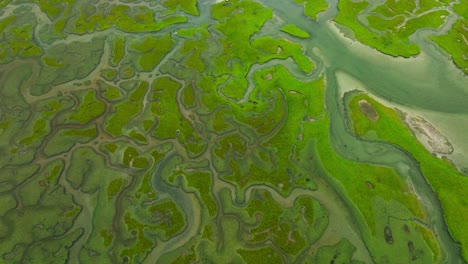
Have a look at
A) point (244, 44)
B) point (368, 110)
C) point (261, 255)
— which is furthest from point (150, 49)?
point (261, 255)

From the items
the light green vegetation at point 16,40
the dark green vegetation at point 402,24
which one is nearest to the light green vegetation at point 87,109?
the light green vegetation at point 16,40

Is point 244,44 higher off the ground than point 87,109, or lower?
higher

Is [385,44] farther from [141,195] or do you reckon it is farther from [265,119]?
[141,195]

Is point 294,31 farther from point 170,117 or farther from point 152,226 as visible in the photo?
point 152,226

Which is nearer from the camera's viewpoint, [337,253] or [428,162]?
[337,253]

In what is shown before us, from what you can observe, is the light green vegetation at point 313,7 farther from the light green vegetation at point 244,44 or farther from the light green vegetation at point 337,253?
the light green vegetation at point 337,253

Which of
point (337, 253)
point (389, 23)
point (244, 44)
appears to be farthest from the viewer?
point (389, 23)
